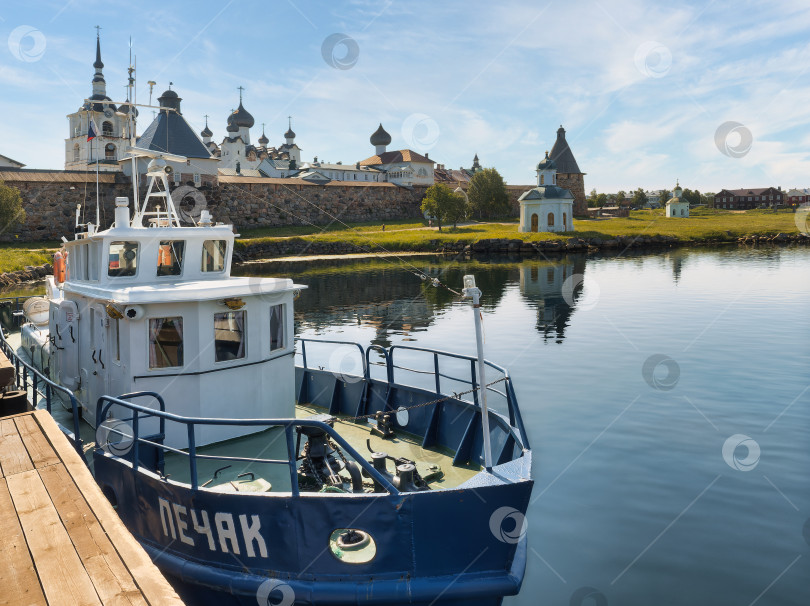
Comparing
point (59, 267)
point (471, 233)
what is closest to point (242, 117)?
A: point (471, 233)

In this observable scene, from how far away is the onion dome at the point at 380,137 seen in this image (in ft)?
425

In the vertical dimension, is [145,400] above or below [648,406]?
above

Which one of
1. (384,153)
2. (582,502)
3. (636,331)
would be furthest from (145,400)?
(384,153)

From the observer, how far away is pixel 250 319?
10.5 metres

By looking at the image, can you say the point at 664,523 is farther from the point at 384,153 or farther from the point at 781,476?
the point at 384,153

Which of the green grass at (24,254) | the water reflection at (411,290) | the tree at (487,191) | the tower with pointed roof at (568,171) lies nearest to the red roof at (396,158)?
the tree at (487,191)

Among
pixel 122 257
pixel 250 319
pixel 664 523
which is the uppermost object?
pixel 122 257

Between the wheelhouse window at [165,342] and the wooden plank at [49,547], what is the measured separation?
4360 millimetres

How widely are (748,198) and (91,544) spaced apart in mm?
204161

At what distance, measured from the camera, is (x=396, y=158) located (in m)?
124

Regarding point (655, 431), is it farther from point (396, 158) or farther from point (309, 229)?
point (396, 158)

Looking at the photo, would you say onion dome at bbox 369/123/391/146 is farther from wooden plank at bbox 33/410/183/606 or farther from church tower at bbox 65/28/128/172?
wooden plank at bbox 33/410/183/606

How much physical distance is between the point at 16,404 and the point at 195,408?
247 cm

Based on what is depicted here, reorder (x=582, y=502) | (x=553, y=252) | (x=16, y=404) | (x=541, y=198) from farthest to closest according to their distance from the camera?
(x=541, y=198)
(x=553, y=252)
(x=582, y=502)
(x=16, y=404)
